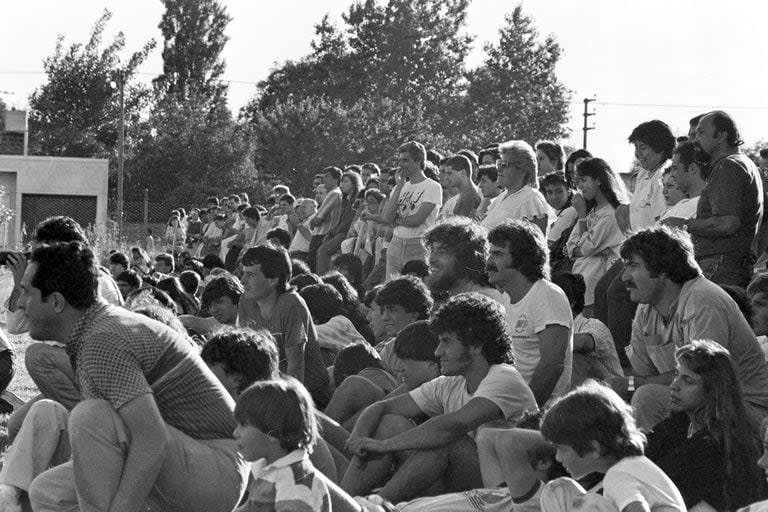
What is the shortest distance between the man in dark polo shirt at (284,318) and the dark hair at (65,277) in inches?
115

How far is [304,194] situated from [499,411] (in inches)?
1744

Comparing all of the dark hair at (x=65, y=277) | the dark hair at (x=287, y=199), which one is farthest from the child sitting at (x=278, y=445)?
the dark hair at (x=287, y=199)

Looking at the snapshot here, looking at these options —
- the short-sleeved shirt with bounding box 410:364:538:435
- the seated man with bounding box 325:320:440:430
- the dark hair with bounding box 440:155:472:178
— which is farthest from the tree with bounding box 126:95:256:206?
the short-sleeved shirt with bounding box 410:364:538:435

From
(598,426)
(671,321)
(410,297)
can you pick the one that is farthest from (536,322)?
(598,426)

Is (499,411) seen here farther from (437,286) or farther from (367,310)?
(367,310)

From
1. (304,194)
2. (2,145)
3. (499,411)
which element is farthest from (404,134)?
(499,411)

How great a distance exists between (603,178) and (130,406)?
5.19 metres

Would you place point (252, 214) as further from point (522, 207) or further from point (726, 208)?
point (726, 208)

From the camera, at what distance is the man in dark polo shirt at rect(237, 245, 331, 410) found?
827 cm

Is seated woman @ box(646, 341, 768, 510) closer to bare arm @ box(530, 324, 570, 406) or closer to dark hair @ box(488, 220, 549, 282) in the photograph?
bare arm @ box(530, 324, 570, 406)

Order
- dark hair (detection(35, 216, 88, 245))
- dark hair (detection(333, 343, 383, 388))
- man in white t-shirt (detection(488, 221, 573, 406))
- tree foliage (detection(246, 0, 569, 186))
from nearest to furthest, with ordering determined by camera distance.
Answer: man in white t-shirt (detection(488, 221, 573, 406))
dark hair (detection(333, 343, 383, 388))
dark hair (detection(35, 216, 88, 245))
tree foliage (detection(246, 0, 569, 186))

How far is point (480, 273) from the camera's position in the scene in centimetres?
761

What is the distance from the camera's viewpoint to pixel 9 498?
607 centimetres

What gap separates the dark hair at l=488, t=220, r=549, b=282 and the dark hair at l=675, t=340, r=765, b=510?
1.72 m
